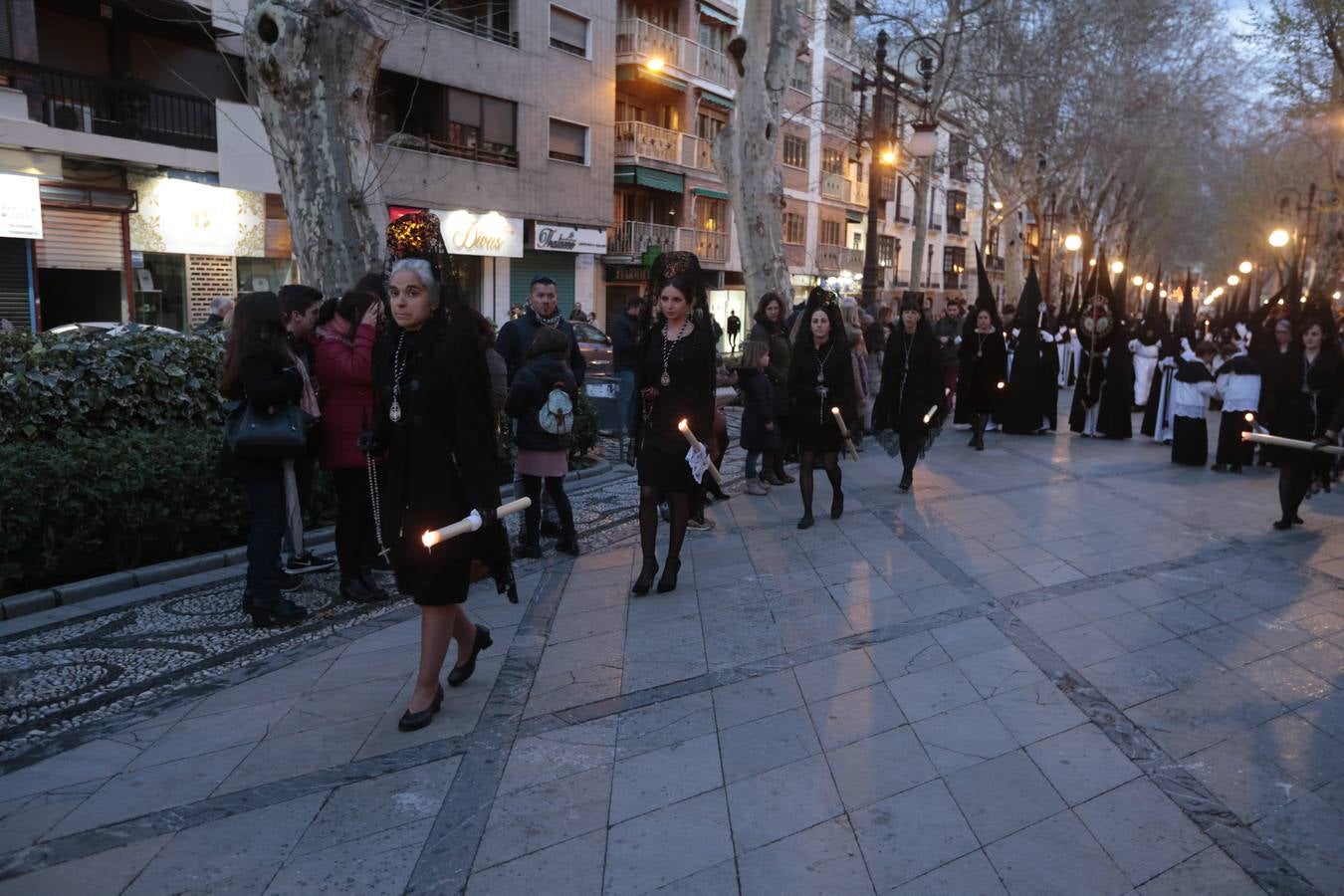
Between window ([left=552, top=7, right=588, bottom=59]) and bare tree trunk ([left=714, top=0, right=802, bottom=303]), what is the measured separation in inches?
523

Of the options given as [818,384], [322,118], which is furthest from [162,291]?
[818,384]

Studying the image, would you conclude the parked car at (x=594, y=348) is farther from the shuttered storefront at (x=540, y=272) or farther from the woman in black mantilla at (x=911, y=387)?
the woman in black mantilla at (x=911, y=387)

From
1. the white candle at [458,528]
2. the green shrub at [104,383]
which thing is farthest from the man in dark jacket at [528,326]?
the white candle at [458,528]

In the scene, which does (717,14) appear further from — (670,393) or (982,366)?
(670,393)

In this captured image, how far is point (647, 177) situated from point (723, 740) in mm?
28374

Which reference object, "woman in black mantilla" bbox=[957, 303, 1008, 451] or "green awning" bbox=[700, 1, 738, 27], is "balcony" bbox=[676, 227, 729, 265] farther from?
"woman in black mantilla" bbox=[957, 303, 1008, 451]

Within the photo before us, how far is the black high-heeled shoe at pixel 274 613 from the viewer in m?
5.52

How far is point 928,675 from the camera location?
4.94 meters

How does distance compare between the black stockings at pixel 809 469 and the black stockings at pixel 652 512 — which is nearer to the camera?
the black stockings at pixel 652 512

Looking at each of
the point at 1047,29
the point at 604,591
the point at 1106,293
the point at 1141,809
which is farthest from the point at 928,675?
the point at 1047,29

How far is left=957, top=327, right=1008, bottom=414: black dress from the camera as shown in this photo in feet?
42.1

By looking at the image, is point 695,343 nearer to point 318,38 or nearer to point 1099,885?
point 1099,885

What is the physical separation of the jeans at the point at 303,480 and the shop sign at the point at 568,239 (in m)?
21.5

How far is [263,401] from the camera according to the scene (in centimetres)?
530
